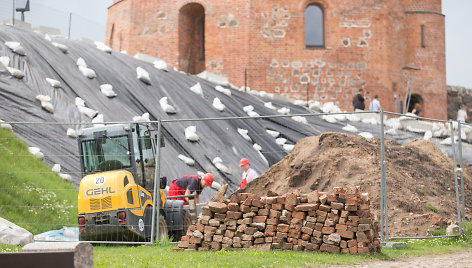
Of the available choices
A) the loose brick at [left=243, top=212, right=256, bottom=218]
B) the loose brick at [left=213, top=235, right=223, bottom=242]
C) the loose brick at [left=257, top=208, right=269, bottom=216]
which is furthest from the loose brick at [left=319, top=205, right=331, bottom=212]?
the loose brick at [left=213, top=235, right=223, bottom=242]

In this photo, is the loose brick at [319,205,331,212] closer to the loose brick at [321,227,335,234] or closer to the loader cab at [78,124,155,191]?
the loose brick at [321,227,335,234]

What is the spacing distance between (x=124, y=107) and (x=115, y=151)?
674 cm

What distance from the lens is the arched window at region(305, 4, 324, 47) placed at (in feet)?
99.5

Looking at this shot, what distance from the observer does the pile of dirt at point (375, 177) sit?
40.6 ft

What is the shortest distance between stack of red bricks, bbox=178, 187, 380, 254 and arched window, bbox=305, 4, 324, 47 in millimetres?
21076

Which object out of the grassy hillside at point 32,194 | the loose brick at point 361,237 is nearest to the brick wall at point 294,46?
the grassy hillside at point 32,194

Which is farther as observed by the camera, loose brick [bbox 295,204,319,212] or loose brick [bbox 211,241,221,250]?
loose brick [bbox 211,241,221,250]

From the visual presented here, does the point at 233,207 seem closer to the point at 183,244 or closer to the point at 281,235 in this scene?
the point at 281,235

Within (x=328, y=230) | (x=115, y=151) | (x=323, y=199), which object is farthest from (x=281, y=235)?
(x=115, y=151)

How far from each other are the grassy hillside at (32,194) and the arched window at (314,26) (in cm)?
1867

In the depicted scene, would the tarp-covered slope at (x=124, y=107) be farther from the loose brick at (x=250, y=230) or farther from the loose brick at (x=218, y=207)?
the loose brick at (x=250, y=230)

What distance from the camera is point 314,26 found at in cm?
3045

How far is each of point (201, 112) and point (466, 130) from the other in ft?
35.9

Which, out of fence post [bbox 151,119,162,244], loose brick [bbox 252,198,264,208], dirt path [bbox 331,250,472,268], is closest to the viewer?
dirt path [bbox 331,250,472,268]
